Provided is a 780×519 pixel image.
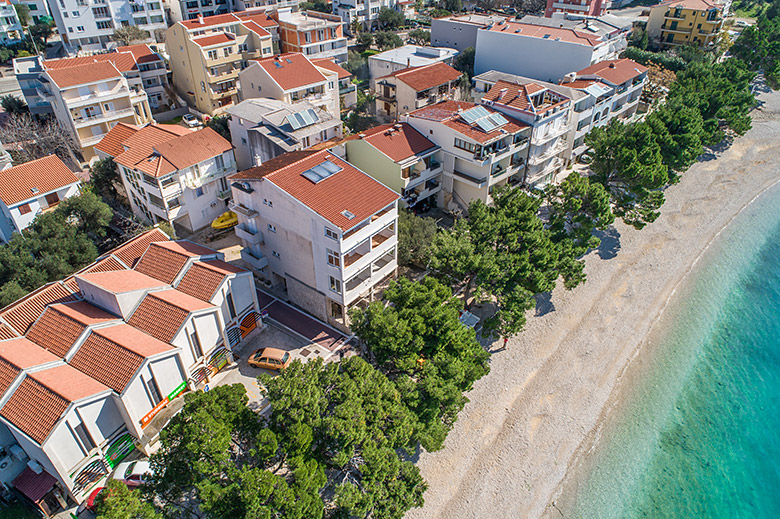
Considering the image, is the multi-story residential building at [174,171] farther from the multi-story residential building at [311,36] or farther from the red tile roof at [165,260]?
the multi-story residential building at [311,36]

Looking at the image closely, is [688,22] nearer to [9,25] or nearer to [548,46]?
[548,46]

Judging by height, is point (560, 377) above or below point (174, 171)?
below

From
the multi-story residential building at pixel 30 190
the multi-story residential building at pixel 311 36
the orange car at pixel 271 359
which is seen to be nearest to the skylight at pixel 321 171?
the orange car at pixel 271 359

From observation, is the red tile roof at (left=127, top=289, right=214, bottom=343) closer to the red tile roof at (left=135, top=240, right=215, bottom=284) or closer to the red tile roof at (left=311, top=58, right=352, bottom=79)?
the red tile roof at (left=135, top=240, right=215, bottom=284)

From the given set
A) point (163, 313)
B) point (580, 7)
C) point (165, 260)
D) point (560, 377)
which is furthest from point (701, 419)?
point (580, 7)

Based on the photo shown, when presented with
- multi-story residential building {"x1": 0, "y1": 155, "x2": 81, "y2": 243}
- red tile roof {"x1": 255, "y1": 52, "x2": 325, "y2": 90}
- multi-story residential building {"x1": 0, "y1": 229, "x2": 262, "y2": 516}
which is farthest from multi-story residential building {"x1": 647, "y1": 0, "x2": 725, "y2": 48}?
multi-story residential building {"x1": 0, "y1": 155, "x2": 81, "y2": 243}

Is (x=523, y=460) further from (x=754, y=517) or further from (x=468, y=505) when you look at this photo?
(x=754, y=517)
